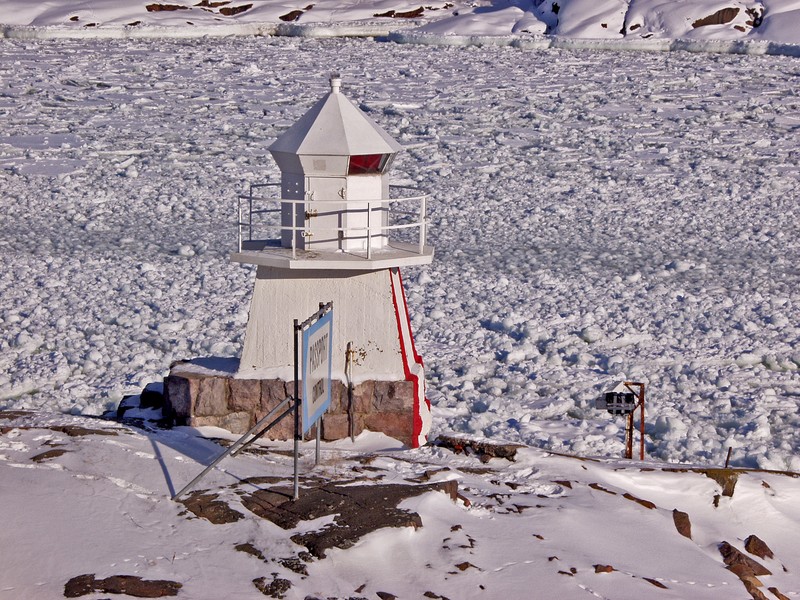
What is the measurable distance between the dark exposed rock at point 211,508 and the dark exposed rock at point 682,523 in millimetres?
2515

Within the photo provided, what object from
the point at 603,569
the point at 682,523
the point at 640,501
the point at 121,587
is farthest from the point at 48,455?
the point at 682,523

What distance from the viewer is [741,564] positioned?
602cm

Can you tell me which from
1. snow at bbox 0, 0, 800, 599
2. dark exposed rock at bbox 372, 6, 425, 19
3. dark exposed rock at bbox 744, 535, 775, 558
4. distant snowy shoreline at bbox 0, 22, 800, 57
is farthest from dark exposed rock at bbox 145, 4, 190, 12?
dark exposed rock at bbox 744, 535, 775, 558

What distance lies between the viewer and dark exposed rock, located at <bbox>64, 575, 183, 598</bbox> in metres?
4.70

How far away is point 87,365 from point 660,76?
612 inches

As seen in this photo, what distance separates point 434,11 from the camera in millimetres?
30047

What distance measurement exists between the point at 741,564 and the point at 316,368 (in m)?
2.56

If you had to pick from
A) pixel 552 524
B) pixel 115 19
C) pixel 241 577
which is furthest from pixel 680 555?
pixel 115 19

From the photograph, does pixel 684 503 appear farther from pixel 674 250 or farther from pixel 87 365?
pixel 674 250

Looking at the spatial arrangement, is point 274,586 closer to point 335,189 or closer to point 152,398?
point 335,189

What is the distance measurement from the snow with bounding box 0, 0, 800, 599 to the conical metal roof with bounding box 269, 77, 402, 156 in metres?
1.77

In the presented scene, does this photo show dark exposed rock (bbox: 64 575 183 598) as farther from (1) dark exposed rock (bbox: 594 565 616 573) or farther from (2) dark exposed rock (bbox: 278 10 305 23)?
(2) dark exposed rock (bbox: 278 10 305 23)

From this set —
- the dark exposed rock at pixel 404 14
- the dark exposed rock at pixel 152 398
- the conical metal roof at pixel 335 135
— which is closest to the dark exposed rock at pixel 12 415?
the dark exposed rock at pixel 152 398

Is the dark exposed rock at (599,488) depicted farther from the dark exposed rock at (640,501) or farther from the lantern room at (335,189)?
the lantern room at (335,189)
